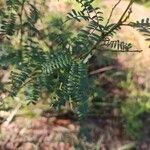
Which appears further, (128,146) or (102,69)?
(102,69)

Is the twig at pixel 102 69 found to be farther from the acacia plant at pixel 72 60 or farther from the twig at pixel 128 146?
the acacia plant at pixel 72 60

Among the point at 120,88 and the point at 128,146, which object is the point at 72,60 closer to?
the point at 128,146

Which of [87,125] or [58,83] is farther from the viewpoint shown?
[87,125]

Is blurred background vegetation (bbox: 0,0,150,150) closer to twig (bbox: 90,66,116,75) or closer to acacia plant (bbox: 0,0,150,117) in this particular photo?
twig (bbox: 90,66,116,75)

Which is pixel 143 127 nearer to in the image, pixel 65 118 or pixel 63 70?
pixel 65 118

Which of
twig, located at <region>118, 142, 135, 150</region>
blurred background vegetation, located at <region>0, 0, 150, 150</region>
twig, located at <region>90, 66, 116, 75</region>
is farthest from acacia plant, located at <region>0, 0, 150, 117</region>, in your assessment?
twig, located at <region>90, 66, 116, 75</region>

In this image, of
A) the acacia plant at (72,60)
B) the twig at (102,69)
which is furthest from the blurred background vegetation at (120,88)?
the acacia plant at (72,60)

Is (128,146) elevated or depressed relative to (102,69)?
depressed

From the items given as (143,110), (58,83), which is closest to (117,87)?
(143,110)

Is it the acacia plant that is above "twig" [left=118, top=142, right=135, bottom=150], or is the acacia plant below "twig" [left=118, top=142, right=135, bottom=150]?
above

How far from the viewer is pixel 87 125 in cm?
367

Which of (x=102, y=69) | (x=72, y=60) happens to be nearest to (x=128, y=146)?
(x=102, y=69)

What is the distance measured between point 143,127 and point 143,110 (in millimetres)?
173

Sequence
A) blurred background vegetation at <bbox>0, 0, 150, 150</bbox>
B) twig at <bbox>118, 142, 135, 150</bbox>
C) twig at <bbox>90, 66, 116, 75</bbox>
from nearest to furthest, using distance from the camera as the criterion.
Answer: twig at <bbox>118, 142, 135, 150</bbox>
blurred background vegetation at <bbox>0, 0, 150, 150</bbox>
twig at <bbox>90, 66, 116, 75</bbox>
